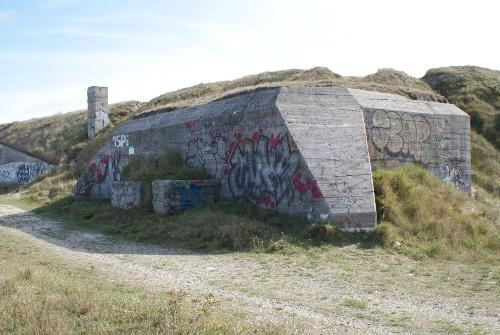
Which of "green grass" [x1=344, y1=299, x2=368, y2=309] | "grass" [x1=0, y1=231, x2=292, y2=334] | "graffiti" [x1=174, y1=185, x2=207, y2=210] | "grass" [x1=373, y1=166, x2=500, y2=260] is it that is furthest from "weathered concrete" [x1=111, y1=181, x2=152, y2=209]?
"green grass" [x1=344, y1=299, x2=368, y2=309]

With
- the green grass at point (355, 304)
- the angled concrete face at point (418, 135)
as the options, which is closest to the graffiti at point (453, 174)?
the angled concrete face at point (418, 135)

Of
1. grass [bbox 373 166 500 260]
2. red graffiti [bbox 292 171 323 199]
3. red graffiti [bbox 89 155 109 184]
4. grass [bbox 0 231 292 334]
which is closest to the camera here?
grass [bbox 0 231 292 334]

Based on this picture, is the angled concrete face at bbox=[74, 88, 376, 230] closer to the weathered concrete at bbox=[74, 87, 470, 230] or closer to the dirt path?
the weathered concrete at bbox=[74, 87, 470, 230]

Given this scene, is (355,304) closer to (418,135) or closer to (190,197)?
(190,197)

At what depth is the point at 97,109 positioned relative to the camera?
2805 cm

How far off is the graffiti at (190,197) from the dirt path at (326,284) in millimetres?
2143

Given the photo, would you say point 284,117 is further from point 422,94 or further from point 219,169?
point 422,94

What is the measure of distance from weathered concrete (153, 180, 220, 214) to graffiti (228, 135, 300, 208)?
0.55m

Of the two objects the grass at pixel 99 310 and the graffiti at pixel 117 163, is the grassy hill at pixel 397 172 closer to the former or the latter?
the graffiti at pixel 117 163

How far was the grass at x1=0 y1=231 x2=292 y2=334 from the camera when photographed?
4941 mm

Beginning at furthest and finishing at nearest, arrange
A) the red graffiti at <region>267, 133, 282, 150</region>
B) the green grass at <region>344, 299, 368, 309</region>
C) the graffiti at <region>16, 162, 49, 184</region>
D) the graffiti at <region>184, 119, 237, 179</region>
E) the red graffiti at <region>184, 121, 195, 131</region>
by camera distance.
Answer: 1. the graffiti at <region>16, 162, 49, 184</region>
2. the red graffiti at <region>184, 121, 195, 131</region>
3. the graffiti at <region>184, 119, 237, 179</region>
4. the red graffiti at <region>267, 133, 282, 150</region>
5. the green grass at <region>344, 299, 368, 309</region>

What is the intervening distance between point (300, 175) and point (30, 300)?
6.10 meters

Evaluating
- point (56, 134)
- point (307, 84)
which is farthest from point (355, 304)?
point (56, 134)

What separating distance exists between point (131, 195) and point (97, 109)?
50.6 ft
